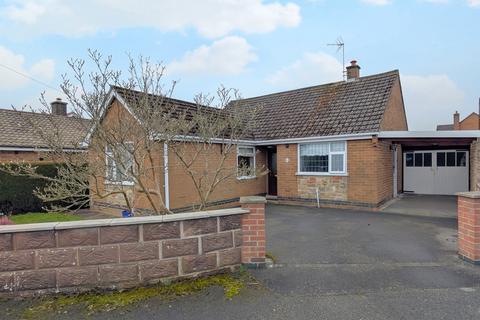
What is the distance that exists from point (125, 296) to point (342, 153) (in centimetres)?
Answer: 936

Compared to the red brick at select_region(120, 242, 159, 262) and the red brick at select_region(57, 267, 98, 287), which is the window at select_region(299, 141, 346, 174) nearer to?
the red brick at select_region(120, 242, 159, 262)

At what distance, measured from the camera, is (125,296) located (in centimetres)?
352

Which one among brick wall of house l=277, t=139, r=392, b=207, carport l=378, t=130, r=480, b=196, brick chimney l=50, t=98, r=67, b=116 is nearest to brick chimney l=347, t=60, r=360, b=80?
carport l=378, t=130, r=480, b=196

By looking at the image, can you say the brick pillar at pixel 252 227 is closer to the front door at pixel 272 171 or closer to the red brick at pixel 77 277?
the red brick at pixel 77 277

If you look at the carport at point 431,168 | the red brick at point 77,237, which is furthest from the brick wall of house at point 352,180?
the red brick at point 77,237

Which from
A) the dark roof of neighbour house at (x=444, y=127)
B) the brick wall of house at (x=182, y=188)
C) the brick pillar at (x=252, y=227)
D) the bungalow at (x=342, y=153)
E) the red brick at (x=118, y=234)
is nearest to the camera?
the red brick at (x=118, y=234)

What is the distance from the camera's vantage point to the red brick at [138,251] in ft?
12.1

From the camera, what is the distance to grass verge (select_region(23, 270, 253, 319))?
326 centimetres

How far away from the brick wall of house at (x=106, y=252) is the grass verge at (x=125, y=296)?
0.35 ft

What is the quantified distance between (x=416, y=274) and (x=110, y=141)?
5.40m

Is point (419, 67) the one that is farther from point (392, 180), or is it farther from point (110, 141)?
point (110, 141)

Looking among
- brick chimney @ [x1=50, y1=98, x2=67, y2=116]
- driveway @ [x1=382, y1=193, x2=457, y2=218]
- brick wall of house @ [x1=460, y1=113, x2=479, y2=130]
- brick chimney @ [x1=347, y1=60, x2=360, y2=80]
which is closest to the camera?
driveway @ [x1=382, y1=193, x2=457, y2=218]

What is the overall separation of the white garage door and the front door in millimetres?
7005

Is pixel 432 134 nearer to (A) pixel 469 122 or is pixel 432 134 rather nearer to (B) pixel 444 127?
(A) pixel 469 122
